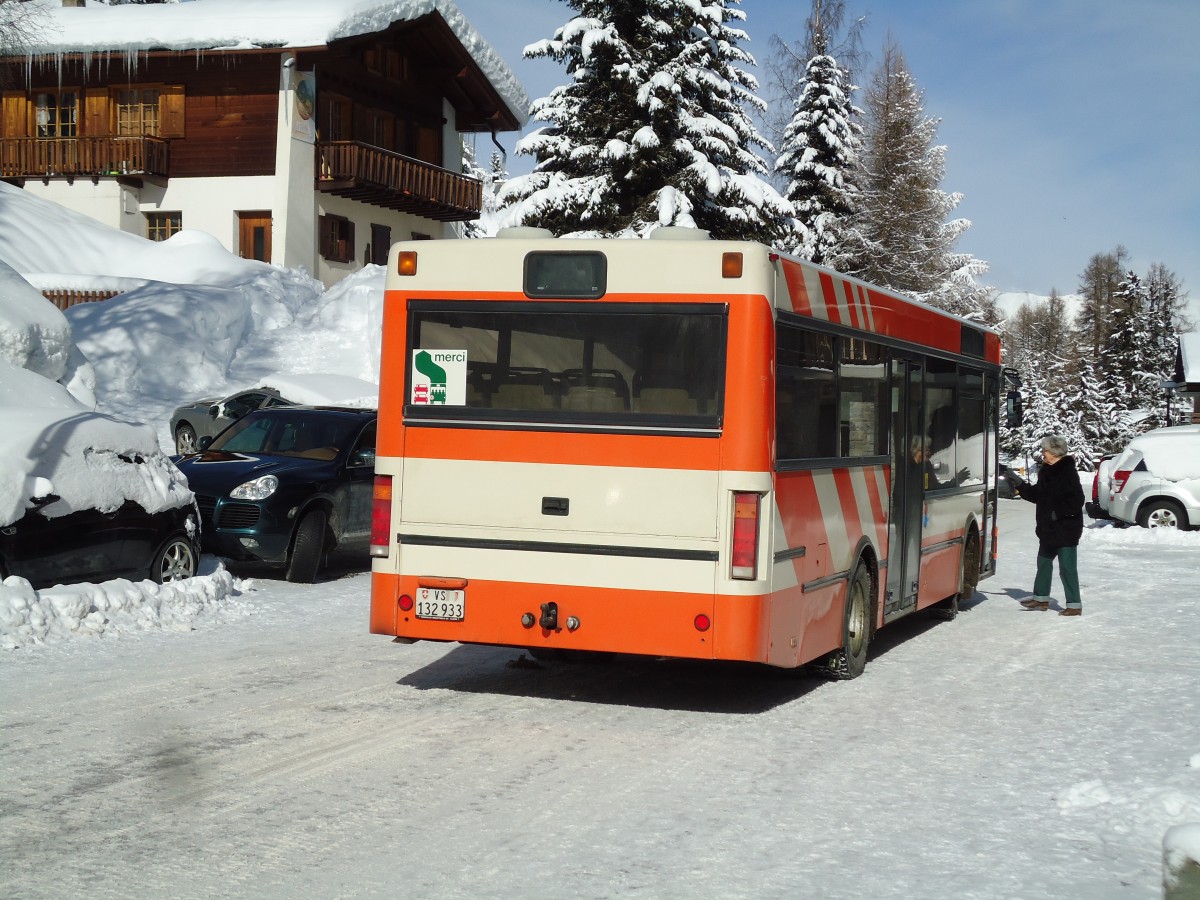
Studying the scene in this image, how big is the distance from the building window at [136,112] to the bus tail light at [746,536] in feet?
129

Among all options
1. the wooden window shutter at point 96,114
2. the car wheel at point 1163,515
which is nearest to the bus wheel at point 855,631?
the car wheel at point 1163,515

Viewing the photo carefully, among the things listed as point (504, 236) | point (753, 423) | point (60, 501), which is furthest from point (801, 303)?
point (60, 501)

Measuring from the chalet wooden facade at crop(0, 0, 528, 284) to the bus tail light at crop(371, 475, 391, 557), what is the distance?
111ft

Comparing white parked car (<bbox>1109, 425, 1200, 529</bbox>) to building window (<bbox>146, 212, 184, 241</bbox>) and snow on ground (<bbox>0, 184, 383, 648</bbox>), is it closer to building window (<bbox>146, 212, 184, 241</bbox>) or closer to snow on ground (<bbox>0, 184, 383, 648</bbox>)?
snow on ground (<bbox>0, 184, 383, 648</bbox>)

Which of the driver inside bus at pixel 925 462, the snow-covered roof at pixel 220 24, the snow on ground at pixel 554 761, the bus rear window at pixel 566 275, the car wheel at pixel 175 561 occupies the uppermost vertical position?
the snow-covered roof at pixel 220 24

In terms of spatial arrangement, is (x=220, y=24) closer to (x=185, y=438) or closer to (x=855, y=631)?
(x=185, y=438)

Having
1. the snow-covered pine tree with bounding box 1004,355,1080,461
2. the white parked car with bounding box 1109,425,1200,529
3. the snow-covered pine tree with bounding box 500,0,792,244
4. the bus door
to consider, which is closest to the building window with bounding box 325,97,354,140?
the snow-covered pine tree with bounding box 500,0,792,244

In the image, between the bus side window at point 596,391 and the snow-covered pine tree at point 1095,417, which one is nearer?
the bus side window at point 596,391

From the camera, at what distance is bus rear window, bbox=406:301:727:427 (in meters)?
8.23

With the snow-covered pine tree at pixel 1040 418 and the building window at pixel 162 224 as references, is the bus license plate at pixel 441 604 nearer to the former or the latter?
the building window at pixel 162 224

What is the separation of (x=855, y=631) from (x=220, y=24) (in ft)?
121

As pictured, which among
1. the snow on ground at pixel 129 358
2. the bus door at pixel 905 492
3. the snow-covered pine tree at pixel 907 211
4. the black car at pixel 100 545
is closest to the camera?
the black car at pixel 100 545

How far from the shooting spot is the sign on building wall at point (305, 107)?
137 ft

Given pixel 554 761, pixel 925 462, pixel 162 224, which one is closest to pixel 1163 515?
pixel 925 462
